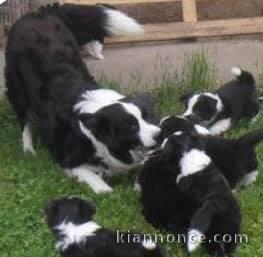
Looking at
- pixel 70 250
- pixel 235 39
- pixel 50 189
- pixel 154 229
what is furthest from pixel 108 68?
pixel 70 250

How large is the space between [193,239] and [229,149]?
93 centimetres

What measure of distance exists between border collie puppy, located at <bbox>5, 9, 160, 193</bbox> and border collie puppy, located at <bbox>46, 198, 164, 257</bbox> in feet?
2.73

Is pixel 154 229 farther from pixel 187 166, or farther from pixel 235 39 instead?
pixel 235 39

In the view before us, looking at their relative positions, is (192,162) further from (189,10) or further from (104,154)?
(189,10)

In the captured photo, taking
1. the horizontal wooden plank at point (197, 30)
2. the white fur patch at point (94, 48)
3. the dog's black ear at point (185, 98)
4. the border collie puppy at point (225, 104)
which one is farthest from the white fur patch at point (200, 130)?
the horizontal wooden plank at point (197, 30)

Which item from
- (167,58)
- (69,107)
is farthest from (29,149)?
(167,58)

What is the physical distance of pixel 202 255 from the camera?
4.54 m

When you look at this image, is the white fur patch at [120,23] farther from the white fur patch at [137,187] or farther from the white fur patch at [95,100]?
the white fur patch at [137,187]

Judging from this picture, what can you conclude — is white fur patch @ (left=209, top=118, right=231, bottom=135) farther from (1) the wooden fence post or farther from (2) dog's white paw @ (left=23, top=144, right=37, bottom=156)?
(1) the wooden fence post

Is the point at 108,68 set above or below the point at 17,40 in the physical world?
below

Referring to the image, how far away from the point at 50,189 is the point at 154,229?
87cm

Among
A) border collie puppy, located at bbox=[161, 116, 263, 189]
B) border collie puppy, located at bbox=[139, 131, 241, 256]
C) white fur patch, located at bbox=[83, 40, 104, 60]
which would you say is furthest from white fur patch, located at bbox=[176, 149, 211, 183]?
white fur patch, located at bbox=[83, 40, 104, 60]

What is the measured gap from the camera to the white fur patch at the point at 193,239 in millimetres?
4301

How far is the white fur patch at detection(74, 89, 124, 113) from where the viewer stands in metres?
5.29
